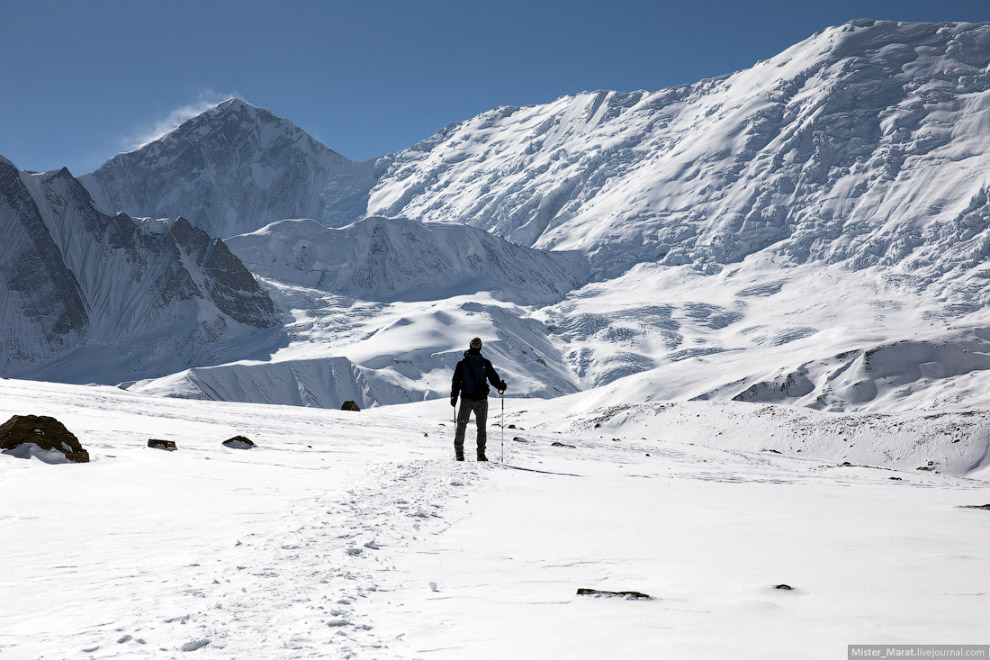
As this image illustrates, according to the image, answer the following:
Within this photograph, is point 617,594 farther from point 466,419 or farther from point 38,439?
point 466,419

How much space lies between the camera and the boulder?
9281mm

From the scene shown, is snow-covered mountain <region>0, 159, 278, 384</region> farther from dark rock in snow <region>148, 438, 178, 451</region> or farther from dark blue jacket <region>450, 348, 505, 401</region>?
dark rock in snow <region>148, 438, 178, 451</region>

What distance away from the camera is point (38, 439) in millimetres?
9383

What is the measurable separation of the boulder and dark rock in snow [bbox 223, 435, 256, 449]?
3.45m

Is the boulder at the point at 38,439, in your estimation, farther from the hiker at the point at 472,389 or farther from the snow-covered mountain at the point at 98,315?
the snow-covered mountain at the point at 98,315

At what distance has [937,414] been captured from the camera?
38594mm

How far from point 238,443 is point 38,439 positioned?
4.23 meters

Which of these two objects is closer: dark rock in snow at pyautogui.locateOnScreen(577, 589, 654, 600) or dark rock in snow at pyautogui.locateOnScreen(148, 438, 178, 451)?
dark rock in snow at pyautogui.locateOnScreen(577, 589, 654, 600)

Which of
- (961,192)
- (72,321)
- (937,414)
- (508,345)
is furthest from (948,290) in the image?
(72,321)

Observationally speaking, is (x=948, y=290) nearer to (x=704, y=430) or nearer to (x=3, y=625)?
(x=704, y=430)

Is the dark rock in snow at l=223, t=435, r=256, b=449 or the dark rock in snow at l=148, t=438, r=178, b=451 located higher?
the dark rock in snow at l=148, t=438, r=178, b=451

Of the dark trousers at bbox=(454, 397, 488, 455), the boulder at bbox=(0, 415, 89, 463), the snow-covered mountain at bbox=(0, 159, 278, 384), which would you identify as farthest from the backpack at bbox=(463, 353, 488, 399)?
the snow-covered mountain at bbox=(0, 159, 278, 384)

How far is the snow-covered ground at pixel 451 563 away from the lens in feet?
10.8

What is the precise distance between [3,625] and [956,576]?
537 cm
